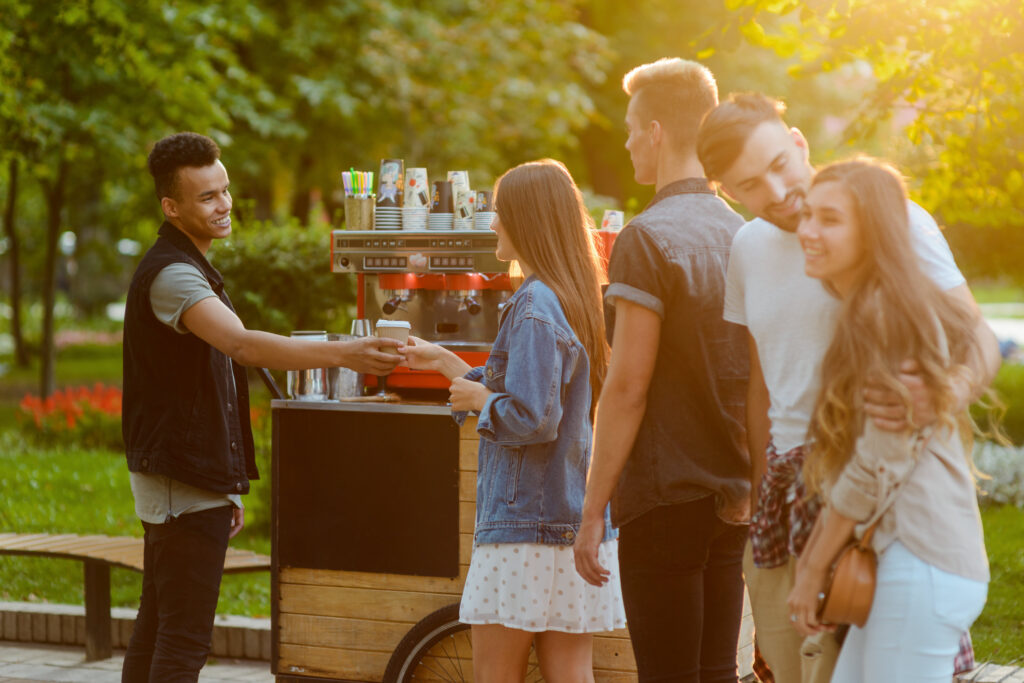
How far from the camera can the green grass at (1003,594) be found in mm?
5225

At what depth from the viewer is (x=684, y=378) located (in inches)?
116

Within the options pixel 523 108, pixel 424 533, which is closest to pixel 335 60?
pixel 523 108

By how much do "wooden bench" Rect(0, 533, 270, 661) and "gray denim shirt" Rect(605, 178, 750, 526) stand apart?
2.83 m

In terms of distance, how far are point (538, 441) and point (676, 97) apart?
3.15 feet

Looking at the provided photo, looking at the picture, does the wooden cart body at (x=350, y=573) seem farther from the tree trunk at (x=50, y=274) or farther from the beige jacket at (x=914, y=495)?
the tree trunk at (x=50, y=274)

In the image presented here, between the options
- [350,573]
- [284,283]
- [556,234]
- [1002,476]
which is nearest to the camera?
[556,234]

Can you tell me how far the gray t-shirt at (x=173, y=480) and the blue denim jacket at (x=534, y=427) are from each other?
2.81 feet

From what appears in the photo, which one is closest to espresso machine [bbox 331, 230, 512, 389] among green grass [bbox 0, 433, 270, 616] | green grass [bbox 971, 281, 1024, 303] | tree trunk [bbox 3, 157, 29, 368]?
green grass [bbox 0, 433, 270, 616]

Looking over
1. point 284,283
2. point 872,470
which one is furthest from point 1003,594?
point 284,283

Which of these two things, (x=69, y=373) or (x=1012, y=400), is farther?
(x=69, y=373)

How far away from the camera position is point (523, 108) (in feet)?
50.6

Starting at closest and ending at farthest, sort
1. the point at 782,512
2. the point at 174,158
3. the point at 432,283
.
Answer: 1. the point at 782,512
2. the point at 174,158
3. the point at 432,283

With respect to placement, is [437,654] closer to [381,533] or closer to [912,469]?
[381,533]

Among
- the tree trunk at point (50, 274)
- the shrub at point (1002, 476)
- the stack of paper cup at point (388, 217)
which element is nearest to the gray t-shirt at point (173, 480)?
the stack of paper cup at point (388, 217)
